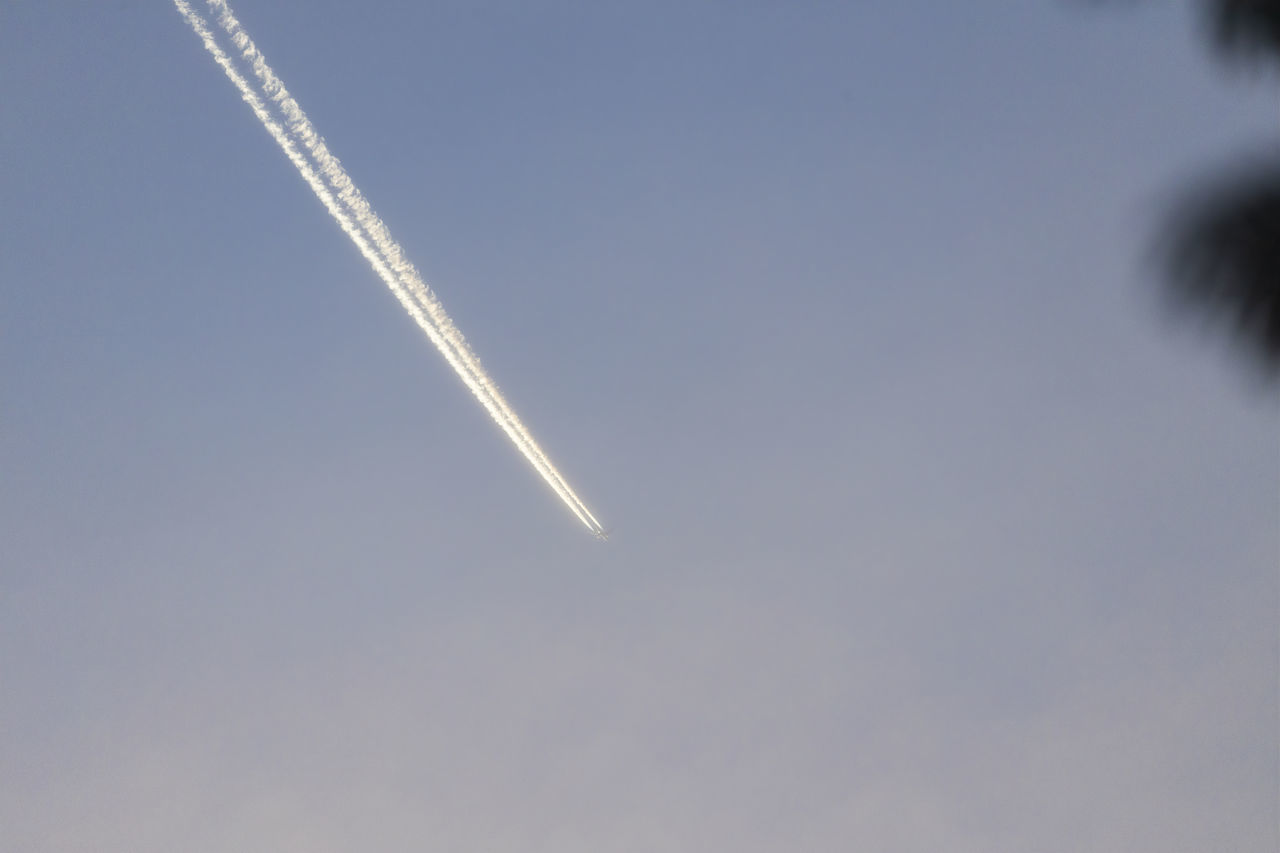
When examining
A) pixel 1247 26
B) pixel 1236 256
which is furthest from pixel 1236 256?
pixel 1247 26

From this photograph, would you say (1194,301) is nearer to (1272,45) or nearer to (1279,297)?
(1279,297)

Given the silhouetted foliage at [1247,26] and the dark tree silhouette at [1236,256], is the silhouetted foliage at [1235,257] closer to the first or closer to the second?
the dark tree silhouette at [1236,256]

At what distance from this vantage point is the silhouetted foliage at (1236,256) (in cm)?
566

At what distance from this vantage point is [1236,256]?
18.6 ft

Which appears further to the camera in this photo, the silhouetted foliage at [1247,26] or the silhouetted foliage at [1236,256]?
the silhouetted foliage at [1247,26]

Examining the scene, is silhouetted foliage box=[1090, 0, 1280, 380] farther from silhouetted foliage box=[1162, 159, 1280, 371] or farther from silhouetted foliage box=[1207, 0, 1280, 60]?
silhouetted foliage box=[1207, 0, 1280, 60]

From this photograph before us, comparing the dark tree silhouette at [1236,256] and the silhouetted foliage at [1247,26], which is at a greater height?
the silhouetted foliage at [1247,26]

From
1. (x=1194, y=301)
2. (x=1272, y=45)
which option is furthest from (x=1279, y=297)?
(x=1272, y=45)

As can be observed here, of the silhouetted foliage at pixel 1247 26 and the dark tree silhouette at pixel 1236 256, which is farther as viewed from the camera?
the silhouetted foliage at pixel 1247 26

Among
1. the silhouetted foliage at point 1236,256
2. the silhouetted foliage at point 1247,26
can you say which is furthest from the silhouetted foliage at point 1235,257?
the silhouetted foliage at point 1247,26

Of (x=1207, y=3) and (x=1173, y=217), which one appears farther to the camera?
(x=1207, y=3)

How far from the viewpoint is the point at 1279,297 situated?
18.9ft

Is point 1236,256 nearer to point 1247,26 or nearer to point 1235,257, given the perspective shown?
point 1235,257

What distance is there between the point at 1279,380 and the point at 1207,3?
2.12 meters
